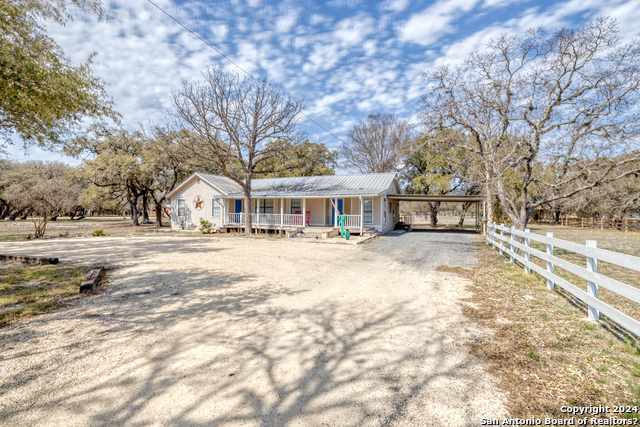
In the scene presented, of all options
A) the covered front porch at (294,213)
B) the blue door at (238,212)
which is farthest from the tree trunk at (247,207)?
the blue door at (238,212)

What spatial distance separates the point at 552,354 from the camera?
121 inches

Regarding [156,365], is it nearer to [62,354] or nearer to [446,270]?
[62,354]

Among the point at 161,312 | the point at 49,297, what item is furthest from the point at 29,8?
the point at 161,312

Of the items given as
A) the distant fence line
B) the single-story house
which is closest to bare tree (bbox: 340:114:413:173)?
the single-story house

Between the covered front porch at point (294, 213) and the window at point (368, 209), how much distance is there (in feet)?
0.22

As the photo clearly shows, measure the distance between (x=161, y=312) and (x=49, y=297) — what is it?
2417 millimetres

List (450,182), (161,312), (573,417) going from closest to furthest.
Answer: (573,417), (161,312), (450,182)

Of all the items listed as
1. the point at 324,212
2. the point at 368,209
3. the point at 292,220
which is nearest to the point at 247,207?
the point at 292,220

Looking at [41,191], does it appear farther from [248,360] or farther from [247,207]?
[248,360]

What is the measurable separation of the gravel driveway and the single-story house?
476 inches

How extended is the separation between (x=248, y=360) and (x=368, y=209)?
16.7 m

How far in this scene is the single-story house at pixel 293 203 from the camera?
18469 millimetres

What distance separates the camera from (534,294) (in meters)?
5.23

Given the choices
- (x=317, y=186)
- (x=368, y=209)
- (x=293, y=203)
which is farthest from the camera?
(x=317, y=186)
